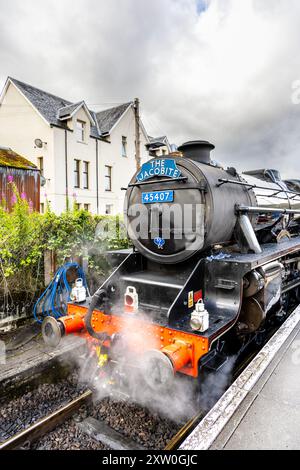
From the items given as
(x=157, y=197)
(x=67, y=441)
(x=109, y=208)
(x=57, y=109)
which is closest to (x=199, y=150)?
(x=157, y=197)

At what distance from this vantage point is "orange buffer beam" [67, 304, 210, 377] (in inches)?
97.4

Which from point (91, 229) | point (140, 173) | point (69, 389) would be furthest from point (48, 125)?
point (69, 389)

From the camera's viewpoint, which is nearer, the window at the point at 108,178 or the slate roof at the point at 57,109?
the slate roof at the point at 57,109

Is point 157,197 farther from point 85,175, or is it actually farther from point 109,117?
point 109,117

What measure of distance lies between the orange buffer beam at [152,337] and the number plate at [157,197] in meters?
1.37

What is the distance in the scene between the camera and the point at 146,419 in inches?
113

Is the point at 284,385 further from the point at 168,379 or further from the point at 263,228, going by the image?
the point at 263,228

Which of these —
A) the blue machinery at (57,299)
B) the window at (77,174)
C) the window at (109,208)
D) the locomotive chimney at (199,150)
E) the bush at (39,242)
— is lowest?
the blue machinery at (57,299)

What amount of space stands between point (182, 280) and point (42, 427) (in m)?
1.97

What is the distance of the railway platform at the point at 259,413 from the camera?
205 cm

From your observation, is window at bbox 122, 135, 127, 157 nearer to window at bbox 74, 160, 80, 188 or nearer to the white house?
the white house

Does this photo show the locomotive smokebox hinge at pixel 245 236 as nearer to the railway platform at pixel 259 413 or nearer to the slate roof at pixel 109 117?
the railway platform at pixel 259 413

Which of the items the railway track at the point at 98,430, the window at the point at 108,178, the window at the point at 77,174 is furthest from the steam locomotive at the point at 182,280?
the window at the point at 108,178

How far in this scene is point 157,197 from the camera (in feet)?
11.4
